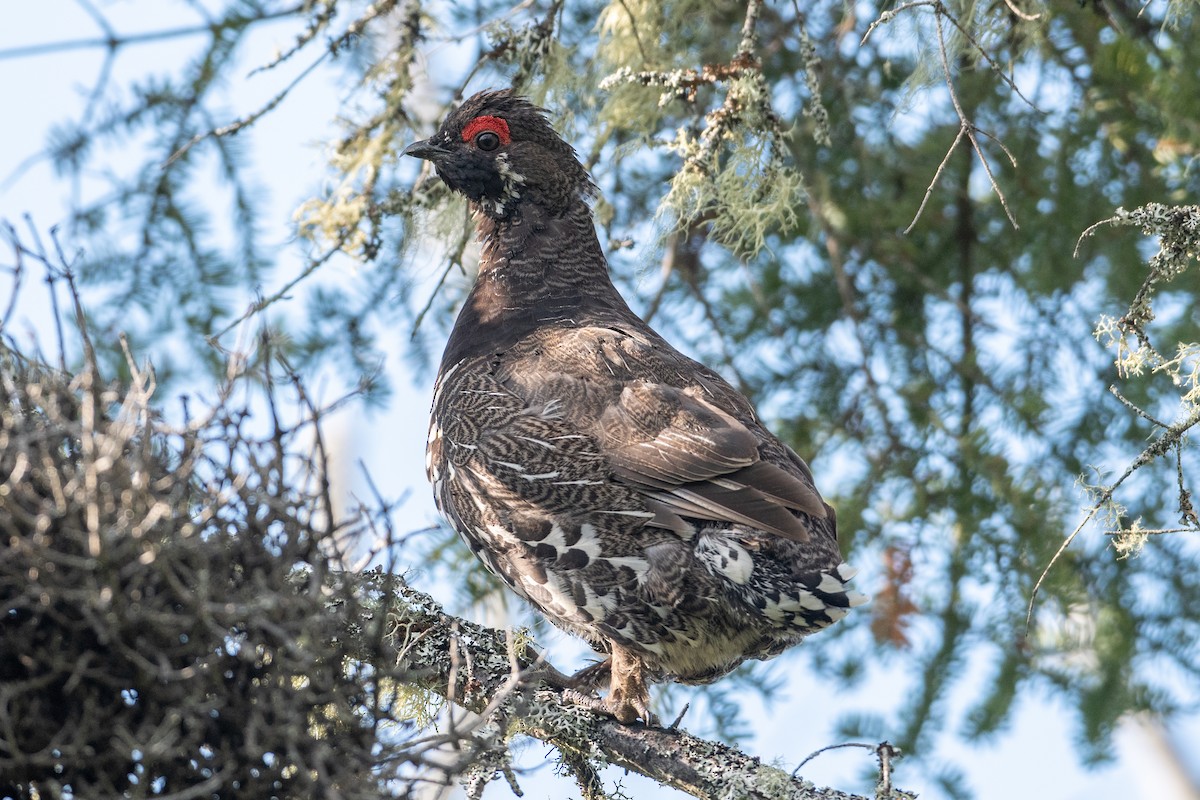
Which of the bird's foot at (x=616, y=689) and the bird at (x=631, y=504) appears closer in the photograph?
the bird at (x=631, y=504)

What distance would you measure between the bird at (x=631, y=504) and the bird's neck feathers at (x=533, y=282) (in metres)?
0.05

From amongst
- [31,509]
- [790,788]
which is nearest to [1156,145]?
[790,788]

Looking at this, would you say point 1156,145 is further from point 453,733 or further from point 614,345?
point 453,733

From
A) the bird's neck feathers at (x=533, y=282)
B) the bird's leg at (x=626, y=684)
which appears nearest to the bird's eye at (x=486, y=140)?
the bird's neck feathers at (x=533, y=282)

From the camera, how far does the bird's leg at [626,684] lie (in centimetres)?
425

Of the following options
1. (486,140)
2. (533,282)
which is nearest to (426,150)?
(486,140)

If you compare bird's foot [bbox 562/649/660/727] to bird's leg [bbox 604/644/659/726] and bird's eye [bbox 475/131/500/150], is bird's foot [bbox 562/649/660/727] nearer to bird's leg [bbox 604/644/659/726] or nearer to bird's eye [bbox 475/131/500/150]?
→ bird's leg [bbox 604/644/659/726]

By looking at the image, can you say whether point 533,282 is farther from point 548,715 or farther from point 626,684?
point 548,715

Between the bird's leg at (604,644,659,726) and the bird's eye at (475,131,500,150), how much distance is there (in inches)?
84.6

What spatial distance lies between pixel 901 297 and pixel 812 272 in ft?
1.57

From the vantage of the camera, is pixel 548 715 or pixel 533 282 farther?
Answer: pixel 533 282

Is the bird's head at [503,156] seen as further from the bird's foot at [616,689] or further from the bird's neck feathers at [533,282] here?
the bird's foot at [616,689]

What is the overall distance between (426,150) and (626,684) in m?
2.30

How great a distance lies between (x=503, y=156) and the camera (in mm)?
5109
